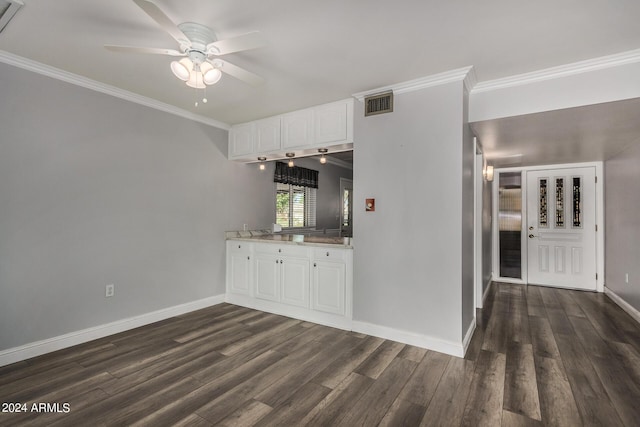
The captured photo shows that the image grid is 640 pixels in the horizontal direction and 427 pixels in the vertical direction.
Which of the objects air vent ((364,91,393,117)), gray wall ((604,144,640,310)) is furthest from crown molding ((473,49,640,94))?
gray wall ((604,144,640,310))

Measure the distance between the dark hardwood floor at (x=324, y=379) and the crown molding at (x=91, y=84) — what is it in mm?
2544

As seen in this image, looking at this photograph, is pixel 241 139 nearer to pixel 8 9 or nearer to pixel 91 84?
pixel 91 84

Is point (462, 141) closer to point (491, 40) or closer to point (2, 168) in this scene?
point (491, 40)

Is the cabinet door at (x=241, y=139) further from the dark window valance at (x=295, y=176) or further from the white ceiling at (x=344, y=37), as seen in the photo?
the white ceiling at (x=344, y=37)

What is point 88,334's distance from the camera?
314 cm

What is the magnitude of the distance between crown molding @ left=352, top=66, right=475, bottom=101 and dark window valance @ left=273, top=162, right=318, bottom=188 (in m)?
2.37

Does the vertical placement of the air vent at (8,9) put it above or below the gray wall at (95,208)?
above

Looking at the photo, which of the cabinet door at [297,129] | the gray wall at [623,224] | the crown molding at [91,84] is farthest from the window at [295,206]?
the gray wall at [623,224]

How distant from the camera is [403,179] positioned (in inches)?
125

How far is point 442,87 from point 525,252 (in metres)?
4.33

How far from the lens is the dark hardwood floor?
6.62 ft

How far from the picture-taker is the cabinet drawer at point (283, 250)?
12.6 ft

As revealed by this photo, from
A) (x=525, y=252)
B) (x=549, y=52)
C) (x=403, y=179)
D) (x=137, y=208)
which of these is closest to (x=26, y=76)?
(x=137, y=208)

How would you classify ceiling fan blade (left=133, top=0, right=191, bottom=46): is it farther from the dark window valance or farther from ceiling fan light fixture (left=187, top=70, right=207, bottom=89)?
the dark window valance
